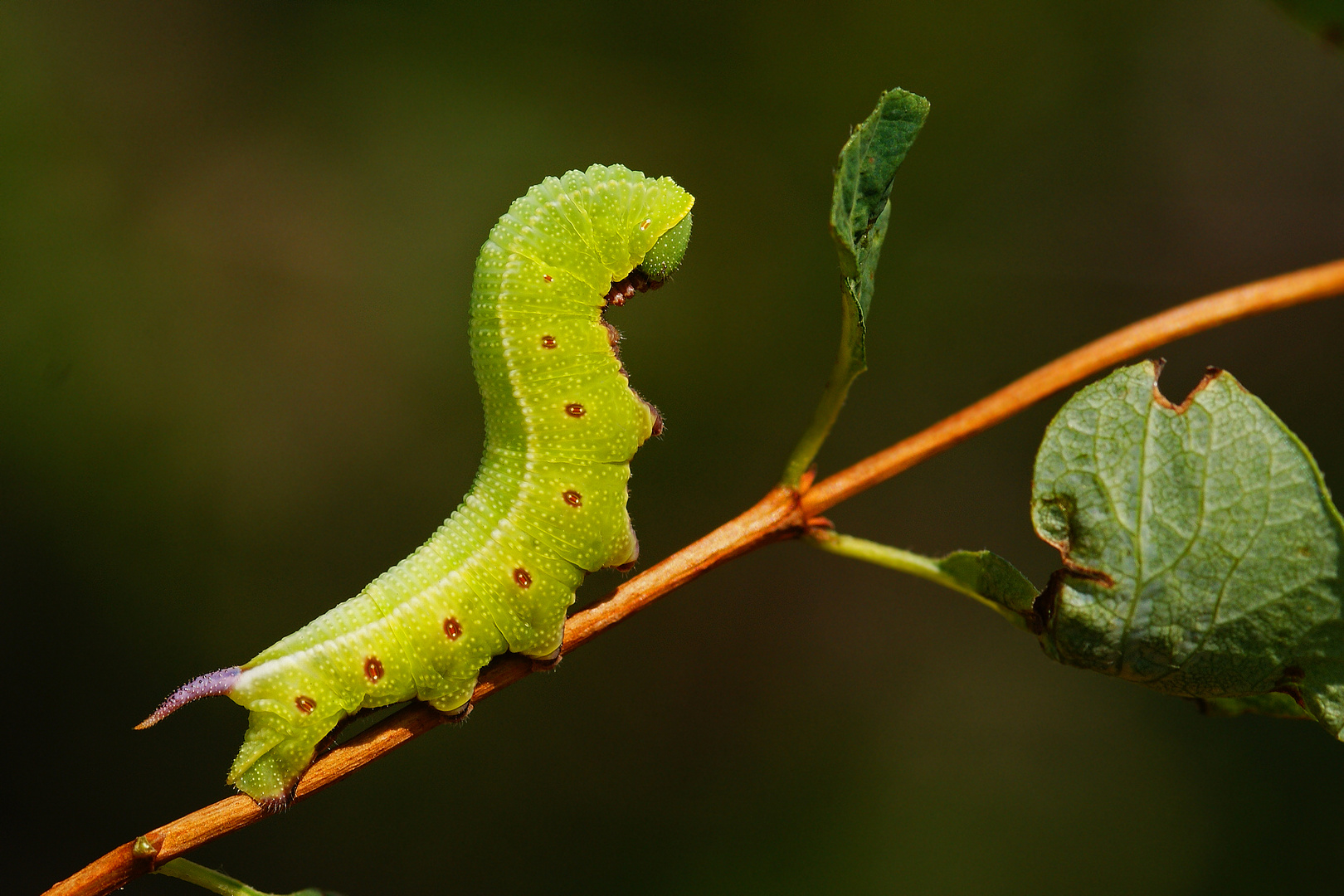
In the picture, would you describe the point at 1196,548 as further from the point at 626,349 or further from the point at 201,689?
the point at 626,349

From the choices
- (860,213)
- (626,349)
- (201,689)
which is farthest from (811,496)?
(626,349)

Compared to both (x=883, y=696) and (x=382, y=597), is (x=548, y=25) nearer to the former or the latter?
(x=883, y=696)

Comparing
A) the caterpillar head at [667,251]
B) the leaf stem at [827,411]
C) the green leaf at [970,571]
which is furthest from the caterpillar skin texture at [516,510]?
the green leaf at [970,571]

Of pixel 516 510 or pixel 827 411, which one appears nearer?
pixel 827 411

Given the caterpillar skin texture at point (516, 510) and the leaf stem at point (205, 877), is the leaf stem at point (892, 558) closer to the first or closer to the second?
the caterpillar skin texture at point (516, 510)

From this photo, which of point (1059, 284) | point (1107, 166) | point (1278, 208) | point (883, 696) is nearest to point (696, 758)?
point (883, 696)

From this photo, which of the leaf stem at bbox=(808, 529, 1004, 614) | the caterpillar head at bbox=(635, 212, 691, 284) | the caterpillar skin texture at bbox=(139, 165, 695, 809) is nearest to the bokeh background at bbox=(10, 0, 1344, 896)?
the caterpillar head at bbox=(635, 212, 691, 284)

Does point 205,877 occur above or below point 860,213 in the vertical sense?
below
